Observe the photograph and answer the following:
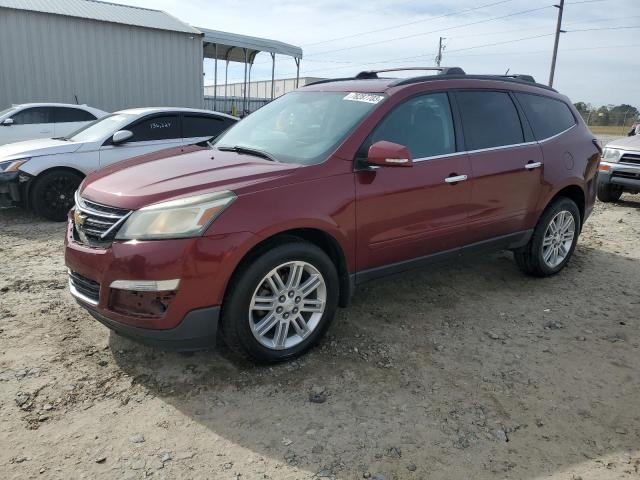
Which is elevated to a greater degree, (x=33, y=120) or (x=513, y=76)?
(x=513, y=76)

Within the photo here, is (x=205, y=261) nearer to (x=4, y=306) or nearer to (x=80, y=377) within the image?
(x=80, y=377)

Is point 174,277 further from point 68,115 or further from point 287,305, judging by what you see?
point 68,115

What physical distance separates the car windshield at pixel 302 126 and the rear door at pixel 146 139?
342 centimetres

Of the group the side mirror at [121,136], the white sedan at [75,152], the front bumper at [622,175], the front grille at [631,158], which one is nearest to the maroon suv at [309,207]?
the side mirror at [121,136]

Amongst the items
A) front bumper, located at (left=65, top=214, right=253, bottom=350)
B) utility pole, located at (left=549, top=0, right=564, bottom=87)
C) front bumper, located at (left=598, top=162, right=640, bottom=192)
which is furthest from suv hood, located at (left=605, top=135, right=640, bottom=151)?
utility pole, located at (left=549, top=0, right=564, bottom=87)

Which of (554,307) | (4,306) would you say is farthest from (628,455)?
(4,306)

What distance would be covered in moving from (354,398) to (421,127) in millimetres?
1986

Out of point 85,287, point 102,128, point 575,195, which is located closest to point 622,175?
point 575,195

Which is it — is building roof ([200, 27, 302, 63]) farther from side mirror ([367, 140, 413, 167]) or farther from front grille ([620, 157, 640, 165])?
side mirror ([367, 140, 413, 167])

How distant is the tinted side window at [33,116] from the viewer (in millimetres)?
10180

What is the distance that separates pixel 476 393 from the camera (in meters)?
3.00

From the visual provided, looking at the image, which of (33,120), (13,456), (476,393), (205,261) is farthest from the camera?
(33,120)

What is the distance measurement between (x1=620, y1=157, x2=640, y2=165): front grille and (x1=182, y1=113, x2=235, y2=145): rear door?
6510 millimetres

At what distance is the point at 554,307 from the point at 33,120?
1017 cm
